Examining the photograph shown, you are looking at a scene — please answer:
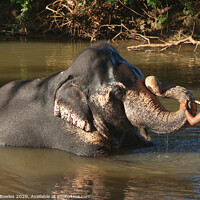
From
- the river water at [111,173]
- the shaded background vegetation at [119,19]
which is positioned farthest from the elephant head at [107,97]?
the shaded background vegetation at [119,19]

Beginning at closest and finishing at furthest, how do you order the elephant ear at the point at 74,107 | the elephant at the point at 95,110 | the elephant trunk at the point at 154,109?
the elephant trunk at the point at 154,109 → the elephant at the point at 95,110 → the elephant ear at the point at 74,107

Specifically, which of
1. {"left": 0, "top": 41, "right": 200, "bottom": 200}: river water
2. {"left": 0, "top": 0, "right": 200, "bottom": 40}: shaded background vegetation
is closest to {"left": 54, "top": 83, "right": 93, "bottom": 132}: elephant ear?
{"left": 0, "top": 41, "right": 200, "bottom": 200}: river water

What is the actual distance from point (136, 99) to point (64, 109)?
68 cm

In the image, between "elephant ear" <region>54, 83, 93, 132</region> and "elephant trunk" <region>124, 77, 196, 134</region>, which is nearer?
"elephant trunk" <region>124, 77, 196, 134</region>

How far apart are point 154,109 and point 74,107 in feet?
2.43

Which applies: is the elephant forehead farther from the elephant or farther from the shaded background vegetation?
the shaded background vegetation

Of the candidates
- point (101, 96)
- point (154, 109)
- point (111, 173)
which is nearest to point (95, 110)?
point (101, 96)

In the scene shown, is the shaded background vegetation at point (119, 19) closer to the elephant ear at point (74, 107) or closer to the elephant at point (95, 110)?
the elephant at point (95, 110)

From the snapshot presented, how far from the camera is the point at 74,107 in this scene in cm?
436

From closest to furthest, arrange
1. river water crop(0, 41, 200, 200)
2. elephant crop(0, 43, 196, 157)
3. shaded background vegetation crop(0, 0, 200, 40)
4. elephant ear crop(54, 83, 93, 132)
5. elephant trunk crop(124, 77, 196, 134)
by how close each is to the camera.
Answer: river water crop(0, 41, 200, 200) < elephant trunk crop(124, 77, 196, 134) < elephant crop(0, 43, 196, 157) < elephant ear crop(54, 83, 93, 132) < shaded background vegetation crop(0, 0, 200, 40)

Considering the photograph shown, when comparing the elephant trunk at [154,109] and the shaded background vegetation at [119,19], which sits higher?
the shaded background vegetation at [119,19]

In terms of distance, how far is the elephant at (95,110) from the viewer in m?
4.26

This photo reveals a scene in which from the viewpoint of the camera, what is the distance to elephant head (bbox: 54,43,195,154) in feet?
14.0

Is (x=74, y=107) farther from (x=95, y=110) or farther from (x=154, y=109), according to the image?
(x=154, y=109)
